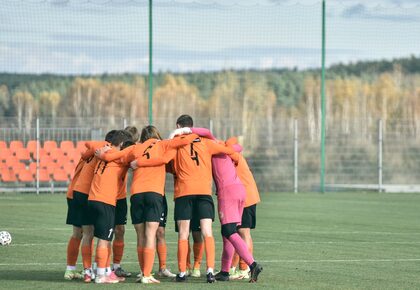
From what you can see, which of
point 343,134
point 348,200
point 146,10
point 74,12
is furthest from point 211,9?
point 343,134

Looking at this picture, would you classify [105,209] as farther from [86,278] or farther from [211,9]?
[211,9]

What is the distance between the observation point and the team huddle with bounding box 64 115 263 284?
12.1 m

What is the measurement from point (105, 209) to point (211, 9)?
68.0 feet

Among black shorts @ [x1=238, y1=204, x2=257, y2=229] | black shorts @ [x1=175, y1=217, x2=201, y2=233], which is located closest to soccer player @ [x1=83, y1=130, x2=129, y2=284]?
black shorts @ [x1=175, y1=217, x2=201, y2=233]

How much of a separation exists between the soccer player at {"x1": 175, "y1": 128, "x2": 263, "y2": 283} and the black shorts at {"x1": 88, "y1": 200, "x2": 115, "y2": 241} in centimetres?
130

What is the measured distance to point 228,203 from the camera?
12.3 meters

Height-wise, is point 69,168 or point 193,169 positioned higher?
point 193,169

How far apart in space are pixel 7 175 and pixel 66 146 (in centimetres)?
202

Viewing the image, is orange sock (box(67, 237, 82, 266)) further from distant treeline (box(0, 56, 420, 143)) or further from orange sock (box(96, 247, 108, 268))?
distant treeline (box(0, 56, 420, 143))

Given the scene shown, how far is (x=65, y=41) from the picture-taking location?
31250 mm

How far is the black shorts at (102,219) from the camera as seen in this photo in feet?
39.4

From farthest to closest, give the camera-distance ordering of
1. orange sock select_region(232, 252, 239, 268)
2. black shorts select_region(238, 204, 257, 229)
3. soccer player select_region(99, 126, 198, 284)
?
orange sock select_region(232, 252, 239, 268) < black shorts select_region(238, 204, 257, 229) < soccer player select_region(99, 126, 198, 284)

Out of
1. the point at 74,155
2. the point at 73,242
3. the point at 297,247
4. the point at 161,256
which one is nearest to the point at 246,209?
the point at 161,256

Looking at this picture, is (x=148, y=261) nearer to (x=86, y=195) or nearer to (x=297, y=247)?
(x=86, y=195)
